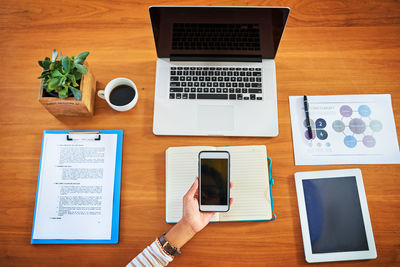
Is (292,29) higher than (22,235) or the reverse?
higher

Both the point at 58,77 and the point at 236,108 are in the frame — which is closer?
the point at 58,77

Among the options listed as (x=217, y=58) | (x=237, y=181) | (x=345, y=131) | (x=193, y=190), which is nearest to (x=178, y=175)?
(x=193, y=190)

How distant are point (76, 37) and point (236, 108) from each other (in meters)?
0.68

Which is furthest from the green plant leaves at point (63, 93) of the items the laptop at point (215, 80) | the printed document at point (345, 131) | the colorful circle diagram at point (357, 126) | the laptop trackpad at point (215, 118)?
the colorful circle diagram at point (357, 126)

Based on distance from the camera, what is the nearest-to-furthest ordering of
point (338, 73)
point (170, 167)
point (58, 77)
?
point (58, 77) → point (170, 167) → point (338, 73)

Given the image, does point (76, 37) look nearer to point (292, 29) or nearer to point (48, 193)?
point (48, 193)

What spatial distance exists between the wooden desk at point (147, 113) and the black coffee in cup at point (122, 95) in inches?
2.1

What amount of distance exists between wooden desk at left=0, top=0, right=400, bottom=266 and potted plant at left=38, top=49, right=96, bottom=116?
3.3 inches

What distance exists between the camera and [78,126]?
3.08 feet

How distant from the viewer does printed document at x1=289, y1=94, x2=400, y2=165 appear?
0.91 metres

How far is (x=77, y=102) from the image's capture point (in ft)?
2.75

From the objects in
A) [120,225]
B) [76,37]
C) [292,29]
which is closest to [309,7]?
[292,29]

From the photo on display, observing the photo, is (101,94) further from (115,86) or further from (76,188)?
(76,188)

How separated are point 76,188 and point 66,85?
34 centimetres
